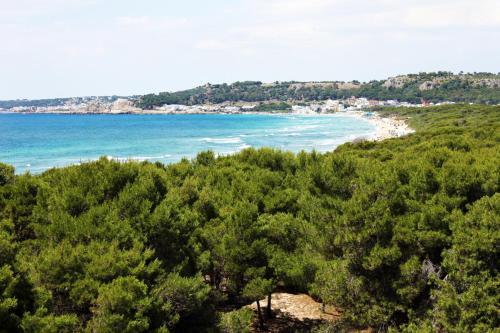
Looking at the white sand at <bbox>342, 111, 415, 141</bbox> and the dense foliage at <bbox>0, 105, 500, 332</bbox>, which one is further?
the white sand at <bbox>342, 111, 415, 141</bbox>

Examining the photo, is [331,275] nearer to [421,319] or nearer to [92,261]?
[421,319]

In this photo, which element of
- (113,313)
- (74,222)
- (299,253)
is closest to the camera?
(113,313)

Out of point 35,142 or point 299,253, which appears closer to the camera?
point 299,253

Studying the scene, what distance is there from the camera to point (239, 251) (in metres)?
14.1

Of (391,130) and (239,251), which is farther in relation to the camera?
(391,130)

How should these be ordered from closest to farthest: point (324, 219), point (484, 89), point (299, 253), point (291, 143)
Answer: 1. point (324, 219)
2. point (299, 253)
3. point (291, 143)
4. point (484, 89)

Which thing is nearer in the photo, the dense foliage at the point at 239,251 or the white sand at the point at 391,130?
the dense foliage at the point at 239,251

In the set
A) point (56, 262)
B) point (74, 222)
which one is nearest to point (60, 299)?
point (56, 262)

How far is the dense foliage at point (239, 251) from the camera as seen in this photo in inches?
367

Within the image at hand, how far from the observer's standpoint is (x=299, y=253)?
1533 centimetres

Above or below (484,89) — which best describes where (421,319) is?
below

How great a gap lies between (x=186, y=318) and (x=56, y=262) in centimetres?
356

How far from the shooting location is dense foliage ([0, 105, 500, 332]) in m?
9.32

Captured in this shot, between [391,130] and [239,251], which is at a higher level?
[239,251]
